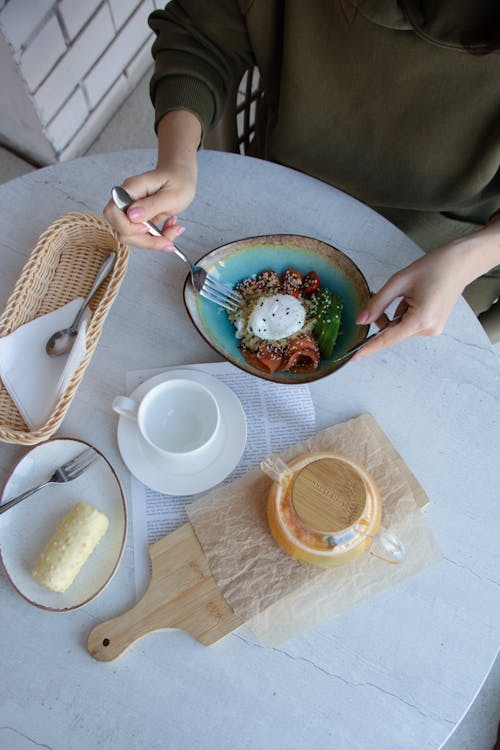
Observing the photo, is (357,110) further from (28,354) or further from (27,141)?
(27,141)

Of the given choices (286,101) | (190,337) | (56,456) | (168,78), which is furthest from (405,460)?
(168,78)

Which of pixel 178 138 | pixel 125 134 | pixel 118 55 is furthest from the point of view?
pixel 125 134

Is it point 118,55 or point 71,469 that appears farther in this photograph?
point 118,55

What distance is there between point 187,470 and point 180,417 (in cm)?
8

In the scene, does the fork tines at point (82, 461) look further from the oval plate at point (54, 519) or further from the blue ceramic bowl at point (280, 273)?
the blue ceramic bowl at point (280, 273)

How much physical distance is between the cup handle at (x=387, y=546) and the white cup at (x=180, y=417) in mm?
253

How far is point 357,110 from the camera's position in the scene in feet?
3.07

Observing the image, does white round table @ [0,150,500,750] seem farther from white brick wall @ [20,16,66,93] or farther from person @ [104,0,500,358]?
white brick wall @ [20,16,66,93]

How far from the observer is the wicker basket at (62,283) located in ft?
2.58

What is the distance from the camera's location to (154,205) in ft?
2.77

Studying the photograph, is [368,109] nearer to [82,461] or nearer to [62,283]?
[62,283]

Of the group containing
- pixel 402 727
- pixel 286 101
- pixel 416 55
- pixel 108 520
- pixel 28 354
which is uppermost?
pixel 416 55

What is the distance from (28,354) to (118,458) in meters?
0.21

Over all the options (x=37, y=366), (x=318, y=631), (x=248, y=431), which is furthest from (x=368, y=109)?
(x=318, y=631)
